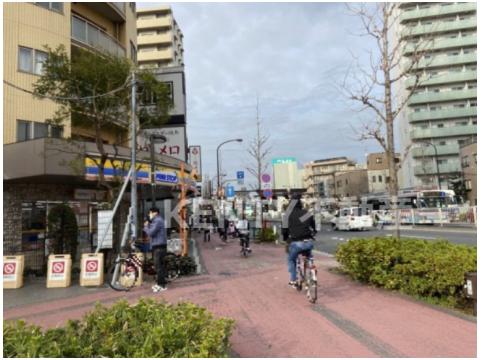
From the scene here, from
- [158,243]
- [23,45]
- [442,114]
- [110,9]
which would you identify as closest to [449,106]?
[442,114]

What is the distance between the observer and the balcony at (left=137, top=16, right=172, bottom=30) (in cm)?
6088

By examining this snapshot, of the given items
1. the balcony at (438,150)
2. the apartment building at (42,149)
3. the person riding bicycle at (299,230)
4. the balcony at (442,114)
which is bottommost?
the person riding bicycle at (299,230)

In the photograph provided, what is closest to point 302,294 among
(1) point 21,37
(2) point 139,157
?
(2) point 139,157

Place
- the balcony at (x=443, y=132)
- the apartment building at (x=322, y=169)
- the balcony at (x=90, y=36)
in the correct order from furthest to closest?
the apartment building at (x=322, y=169) → the balcony at (x=443, y=132) → the balcony at (x=90, y=36)

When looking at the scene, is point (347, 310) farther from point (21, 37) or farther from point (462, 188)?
point (462, 188)

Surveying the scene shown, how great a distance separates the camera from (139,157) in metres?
16.8

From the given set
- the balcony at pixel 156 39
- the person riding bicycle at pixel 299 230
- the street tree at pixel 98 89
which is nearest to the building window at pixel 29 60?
the street tree at pixel 98 89

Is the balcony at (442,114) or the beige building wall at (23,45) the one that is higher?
the balcony at (442,114)

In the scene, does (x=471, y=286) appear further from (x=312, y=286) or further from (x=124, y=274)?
(x=124, y=274)

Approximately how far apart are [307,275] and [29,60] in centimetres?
1520

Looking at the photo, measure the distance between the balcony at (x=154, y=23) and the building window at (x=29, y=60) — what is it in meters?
47.4

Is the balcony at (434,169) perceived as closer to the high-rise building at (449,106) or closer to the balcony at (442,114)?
the high-rise building at (449,106)

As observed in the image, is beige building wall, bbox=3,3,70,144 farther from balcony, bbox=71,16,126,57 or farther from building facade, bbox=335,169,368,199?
building facade, bbox=335,169,368,199

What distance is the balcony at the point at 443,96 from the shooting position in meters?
58.4
